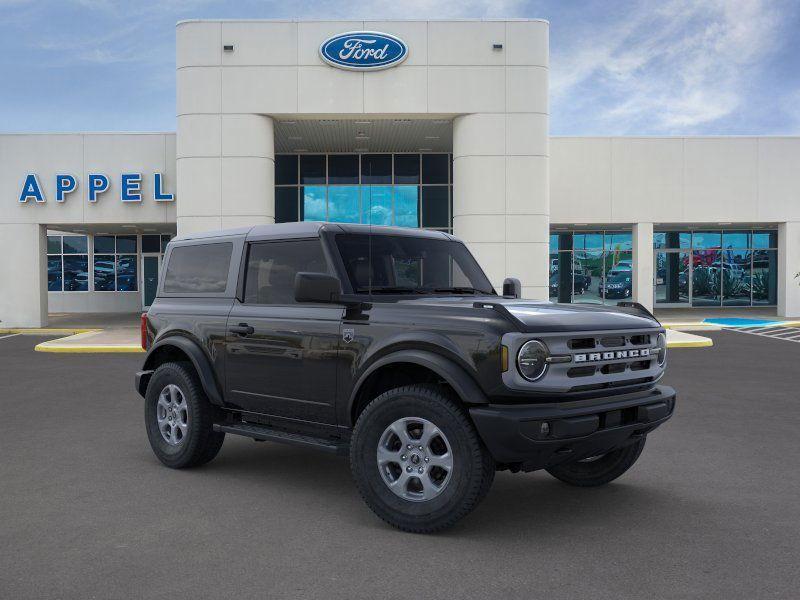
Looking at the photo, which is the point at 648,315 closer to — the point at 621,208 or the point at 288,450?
the point at 288,450

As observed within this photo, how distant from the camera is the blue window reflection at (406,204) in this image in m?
25.7

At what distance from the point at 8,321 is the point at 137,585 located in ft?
77.8

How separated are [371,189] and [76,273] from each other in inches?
608

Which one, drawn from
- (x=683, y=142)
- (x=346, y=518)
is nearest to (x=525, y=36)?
(x=683, y=142)

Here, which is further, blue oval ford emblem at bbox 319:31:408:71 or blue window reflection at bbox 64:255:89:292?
blue window reflection at bbox 64:255:89:292

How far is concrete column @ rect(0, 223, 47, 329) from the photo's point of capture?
950 inches

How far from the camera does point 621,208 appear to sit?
84.8 feet

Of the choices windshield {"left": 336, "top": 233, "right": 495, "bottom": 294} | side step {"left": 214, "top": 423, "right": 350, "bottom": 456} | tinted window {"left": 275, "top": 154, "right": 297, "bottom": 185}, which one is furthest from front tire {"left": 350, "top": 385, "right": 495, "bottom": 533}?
tinted window {"left": 275, "top": 154, "right": 297, "bottom": 185}

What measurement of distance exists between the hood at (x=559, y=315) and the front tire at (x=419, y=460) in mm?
653

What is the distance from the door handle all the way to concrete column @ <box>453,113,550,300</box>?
14356mm

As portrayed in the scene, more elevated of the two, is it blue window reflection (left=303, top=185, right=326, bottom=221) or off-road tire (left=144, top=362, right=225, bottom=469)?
blue window reflection (left=303, top=185, right=326, bottom=221)

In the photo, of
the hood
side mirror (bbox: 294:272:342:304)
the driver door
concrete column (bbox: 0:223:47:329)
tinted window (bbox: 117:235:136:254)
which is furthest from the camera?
tinted window (bbox: 117:235:136:254)

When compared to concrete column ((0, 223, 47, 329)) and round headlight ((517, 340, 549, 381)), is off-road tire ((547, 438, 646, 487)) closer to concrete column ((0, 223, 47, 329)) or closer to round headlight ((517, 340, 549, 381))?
round headlight ((517, 340, 549, 381))

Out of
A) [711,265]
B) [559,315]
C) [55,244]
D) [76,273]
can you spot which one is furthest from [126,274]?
[559,315]
